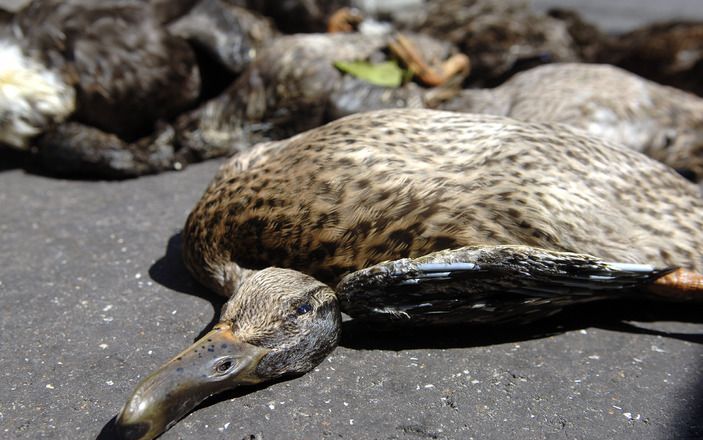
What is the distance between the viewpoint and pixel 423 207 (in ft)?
10.7

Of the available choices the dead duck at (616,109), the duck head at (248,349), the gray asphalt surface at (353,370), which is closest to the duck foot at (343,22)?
the dead duck at (616,109)

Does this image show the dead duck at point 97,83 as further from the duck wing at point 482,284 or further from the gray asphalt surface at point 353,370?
the duck wing at point 482,284

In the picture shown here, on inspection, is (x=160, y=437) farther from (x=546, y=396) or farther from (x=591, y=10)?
(x=591, y=10)

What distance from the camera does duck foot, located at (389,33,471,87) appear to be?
5719 millimetres

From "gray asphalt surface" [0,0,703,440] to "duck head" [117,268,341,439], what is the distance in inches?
4.5

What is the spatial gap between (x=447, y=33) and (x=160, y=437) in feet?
16.1

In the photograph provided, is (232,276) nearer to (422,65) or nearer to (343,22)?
(422,65)

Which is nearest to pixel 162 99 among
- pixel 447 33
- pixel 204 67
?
pixel 204 67

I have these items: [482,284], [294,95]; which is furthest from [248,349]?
[294,95]

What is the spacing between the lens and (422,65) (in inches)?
226

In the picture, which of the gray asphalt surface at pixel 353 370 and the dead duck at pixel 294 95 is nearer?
the gray asphalt surface at pixel 353 370

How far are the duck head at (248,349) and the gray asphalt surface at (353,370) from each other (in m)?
0.11

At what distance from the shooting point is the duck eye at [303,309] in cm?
307

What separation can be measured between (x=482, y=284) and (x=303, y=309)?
694 mm
